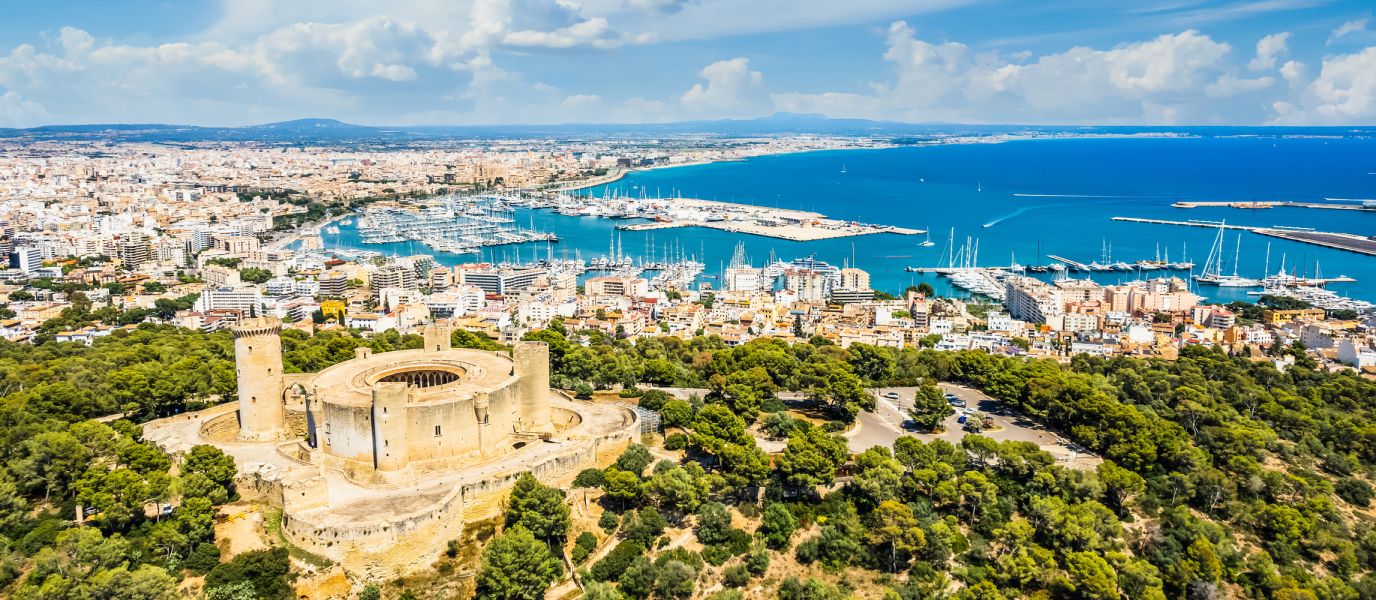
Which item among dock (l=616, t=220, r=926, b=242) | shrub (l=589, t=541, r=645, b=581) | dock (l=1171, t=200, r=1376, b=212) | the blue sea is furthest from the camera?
dock (l=1171, t=200, r=1376, b=212)

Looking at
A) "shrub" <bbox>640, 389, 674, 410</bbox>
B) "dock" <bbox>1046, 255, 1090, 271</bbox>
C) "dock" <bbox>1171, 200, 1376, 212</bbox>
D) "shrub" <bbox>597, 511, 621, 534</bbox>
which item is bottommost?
"dock" <bbox>1046, 255, 1090, 271</bbox>

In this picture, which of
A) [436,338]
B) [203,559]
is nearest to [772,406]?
[436,338]

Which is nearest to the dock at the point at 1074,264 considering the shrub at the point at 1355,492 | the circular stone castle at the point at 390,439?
the shrub at the point at 1355,492

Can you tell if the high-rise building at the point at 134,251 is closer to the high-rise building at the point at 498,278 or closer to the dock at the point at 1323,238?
the high-rise building at the point at 498,278

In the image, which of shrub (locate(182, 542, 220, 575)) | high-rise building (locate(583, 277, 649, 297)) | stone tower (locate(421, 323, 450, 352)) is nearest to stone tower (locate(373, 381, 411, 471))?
shrub (locate(182, 542, 220, 575))

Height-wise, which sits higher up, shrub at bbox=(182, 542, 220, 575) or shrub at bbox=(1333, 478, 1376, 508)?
shrub at bbox=(182, 542, 220, 575)

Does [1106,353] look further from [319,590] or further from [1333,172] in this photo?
[1333,172]

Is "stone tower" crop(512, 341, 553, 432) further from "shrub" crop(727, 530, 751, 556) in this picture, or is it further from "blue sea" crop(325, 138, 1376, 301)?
"blue sea" crop(325, 138, 1376, 301)
